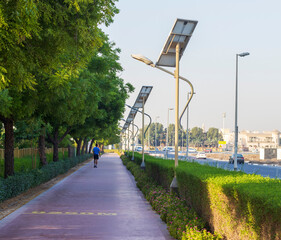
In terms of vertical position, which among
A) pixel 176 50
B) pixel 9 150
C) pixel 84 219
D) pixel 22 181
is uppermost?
pixel 176 50

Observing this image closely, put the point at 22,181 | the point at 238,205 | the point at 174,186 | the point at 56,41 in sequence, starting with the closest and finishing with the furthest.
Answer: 1. the point at 238,205
2. the point at 56,41
3. the point at 174,186
4. the point at 22,181

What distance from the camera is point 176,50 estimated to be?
13.2m

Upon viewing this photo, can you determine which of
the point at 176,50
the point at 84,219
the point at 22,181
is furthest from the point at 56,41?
the point at 22,181

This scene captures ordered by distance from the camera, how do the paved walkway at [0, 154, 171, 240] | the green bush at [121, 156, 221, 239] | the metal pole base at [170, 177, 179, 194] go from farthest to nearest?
1. the metal pole base at [170, 177, 179, 194]
2. the paved walkway at [0, 154, 171, 240]
3. the green bush at [121, 156, 221, 239]

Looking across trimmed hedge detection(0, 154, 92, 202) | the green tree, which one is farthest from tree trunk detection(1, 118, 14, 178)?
the green tree

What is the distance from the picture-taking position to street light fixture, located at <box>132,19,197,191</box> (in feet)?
41.2

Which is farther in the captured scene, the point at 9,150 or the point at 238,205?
the point at 9,150

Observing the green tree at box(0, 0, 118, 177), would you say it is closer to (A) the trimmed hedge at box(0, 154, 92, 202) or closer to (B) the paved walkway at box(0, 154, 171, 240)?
(B) the paved walkway at box(0, 154, 171, 240)

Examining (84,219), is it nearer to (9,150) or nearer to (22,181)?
(22,181)

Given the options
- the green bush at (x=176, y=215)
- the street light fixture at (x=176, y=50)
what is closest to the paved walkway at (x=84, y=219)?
the green bush at (x=176, y=215)

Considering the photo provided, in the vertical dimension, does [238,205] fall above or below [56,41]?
below

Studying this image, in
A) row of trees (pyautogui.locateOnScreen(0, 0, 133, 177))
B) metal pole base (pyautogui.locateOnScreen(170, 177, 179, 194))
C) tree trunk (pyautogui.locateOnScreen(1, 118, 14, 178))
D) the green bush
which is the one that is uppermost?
row of trees (pyautogui.locateOnScreen(0, 0, 133, 177))

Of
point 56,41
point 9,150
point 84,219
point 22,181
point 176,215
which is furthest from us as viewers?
point 9,150

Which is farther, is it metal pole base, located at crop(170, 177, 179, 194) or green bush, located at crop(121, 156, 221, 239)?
metal pole base, located at crop(170, 177, 179, 194)
